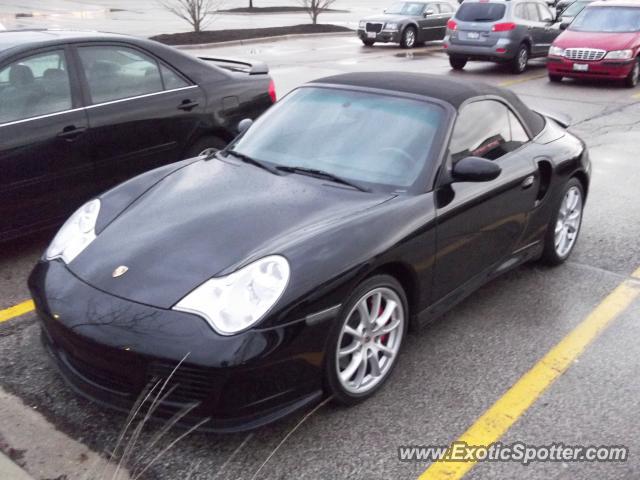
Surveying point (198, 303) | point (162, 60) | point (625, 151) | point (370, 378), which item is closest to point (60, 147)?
point (162, 60)

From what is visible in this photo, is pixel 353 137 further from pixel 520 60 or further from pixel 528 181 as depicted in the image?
pixel 520 60

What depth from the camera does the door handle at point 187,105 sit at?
5.86 m

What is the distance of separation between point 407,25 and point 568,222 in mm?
16539

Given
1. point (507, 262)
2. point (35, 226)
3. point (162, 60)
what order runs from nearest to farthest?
1. point (507, 262)
2. point (35, 226)
3. point (162, 60)

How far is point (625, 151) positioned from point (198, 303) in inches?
287

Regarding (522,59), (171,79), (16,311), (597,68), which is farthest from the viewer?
(522,59)

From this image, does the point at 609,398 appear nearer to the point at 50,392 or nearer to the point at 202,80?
the point at 50,392

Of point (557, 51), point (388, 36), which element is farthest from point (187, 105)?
point (388, 36)

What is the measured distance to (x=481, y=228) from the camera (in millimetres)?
4070

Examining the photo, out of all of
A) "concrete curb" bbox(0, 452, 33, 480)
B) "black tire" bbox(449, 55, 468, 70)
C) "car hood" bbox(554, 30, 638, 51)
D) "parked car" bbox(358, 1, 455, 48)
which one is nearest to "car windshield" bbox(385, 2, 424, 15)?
"parked car" bbox(358, 1, 455, 48)

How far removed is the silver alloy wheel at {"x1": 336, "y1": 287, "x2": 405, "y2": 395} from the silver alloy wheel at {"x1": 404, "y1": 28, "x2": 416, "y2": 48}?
1827cm

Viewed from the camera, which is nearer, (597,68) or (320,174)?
(320,174)

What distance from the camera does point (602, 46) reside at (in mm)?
13297

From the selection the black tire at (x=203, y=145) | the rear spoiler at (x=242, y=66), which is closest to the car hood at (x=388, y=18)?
the rear spoiler at (x=242, y=66)
